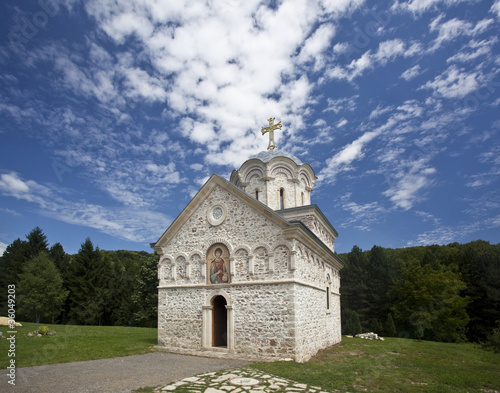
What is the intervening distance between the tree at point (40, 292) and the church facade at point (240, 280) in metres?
21.3

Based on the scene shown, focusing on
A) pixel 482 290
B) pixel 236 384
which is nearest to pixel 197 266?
pixel 236 384

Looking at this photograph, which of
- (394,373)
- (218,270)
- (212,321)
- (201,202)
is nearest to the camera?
(394,373)

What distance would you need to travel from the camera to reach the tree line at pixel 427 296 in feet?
90.3

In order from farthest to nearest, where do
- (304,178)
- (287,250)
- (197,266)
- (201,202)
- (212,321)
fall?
(304,178) → (201,202) → (197,266) → (212,321) → (287,250)

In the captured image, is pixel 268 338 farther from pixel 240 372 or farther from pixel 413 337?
pixel 413 337

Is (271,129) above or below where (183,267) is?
above

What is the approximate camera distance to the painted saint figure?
13.9 metres

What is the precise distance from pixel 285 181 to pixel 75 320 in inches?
1094

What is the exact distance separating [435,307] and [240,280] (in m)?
22.4

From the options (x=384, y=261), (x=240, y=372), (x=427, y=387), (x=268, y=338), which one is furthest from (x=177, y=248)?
(x=384, y=261)

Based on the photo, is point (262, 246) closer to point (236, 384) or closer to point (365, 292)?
point (236, 384)

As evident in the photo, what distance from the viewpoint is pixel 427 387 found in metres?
8.73

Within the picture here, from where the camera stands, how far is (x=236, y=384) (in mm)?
8070

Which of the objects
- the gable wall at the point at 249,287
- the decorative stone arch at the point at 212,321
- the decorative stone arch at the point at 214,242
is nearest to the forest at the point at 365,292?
the gable wall at the point at 249,287
